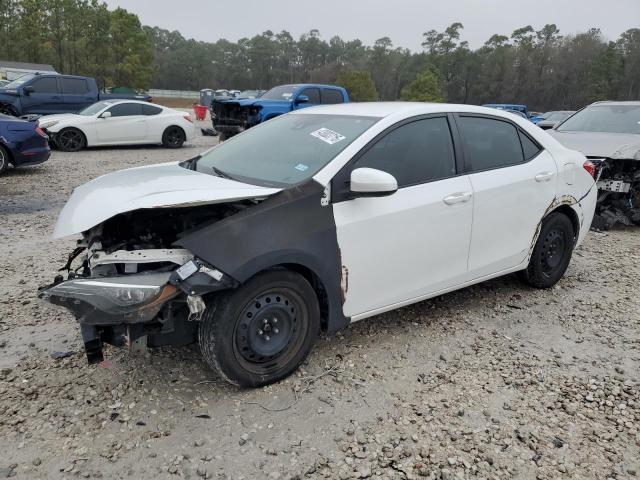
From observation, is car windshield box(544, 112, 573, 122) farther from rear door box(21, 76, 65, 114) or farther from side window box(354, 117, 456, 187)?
side window box(354, 117, 456, 187)

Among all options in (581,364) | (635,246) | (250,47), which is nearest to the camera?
(581,364)

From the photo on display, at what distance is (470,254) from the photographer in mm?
3852

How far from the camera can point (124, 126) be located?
1359cm

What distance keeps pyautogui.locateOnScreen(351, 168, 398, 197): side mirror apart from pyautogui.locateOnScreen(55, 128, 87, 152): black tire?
11912mm

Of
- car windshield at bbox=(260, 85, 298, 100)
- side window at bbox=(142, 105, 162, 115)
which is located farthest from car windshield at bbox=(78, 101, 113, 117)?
car windshield at bbox=(260, 85, 298, 100)

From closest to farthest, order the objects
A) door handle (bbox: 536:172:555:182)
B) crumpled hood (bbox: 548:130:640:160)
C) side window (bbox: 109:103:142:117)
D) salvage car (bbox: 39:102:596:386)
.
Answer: salvage car (bbox: 39:102:596:386)
door handle (bbox: 536:172:555:182)
crumpled hood (bbox: 548:130:640:160)
side window (bbox: 109:103:142:117)

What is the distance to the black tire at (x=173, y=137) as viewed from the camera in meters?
14.6

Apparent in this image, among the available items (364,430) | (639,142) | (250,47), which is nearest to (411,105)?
(364,430)

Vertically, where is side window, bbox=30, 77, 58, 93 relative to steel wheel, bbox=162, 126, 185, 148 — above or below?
above

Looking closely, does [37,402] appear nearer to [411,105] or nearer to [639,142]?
[411,105]

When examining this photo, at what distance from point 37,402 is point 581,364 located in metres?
3.47

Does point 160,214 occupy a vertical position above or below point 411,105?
below

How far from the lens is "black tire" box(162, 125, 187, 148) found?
1462cm

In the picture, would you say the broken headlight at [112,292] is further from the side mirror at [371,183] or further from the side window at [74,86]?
the side window at [74,86]
